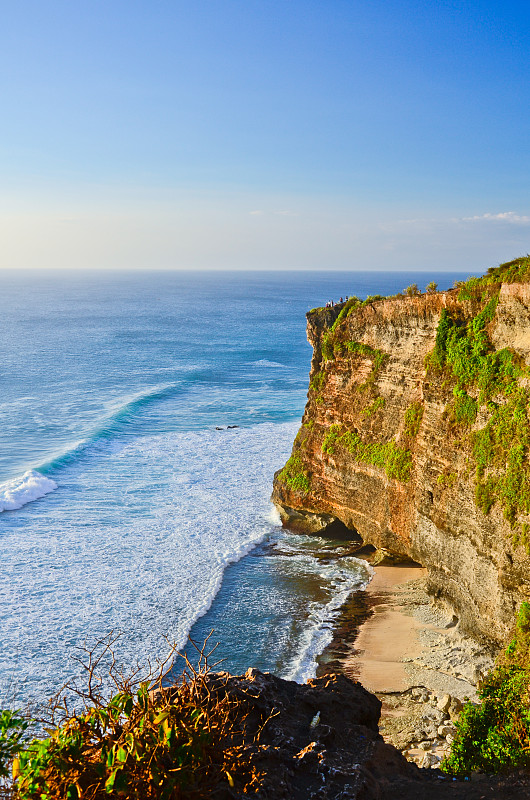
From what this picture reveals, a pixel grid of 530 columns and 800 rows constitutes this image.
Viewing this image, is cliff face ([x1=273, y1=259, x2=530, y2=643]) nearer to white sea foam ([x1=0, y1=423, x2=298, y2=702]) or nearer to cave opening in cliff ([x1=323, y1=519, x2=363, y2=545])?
cave opening in cliff ([x1=323, y1=519, x2=363, y2=545])

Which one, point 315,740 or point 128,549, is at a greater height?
point 315,740

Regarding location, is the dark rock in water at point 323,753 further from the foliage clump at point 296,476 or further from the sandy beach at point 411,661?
the foliage clump at point 296,476

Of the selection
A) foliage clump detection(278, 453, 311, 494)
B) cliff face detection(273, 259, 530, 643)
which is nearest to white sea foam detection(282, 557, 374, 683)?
cliff face detection(273, 259, 530, 643)

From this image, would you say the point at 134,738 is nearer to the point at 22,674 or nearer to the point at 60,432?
the point at 22,674

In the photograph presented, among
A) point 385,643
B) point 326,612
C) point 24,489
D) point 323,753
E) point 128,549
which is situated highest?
point 323,753

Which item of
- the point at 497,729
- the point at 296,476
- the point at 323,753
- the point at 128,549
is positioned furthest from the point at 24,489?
the point at 323,753

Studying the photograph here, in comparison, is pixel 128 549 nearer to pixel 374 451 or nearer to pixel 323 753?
pixel 374 451
